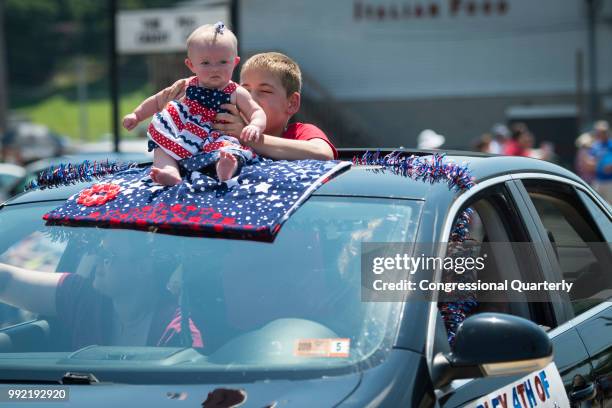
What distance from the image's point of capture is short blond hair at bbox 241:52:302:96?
12.5 feet

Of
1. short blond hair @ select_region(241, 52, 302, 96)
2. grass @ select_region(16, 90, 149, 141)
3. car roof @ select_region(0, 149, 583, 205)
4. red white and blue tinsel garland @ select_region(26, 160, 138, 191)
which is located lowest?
grass @ select_region(16, 90, 149, 141)

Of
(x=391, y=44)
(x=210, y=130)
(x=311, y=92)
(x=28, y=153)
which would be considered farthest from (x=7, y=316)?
(x=28, y=153)

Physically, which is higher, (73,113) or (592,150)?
(592,150)

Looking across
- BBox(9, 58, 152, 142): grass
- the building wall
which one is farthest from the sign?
BBox(9, 58, 152, 142): grass

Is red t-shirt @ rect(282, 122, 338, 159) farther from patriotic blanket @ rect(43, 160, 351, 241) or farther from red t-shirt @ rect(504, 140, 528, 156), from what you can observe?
red t-shirt @ rect(504, 140, 528, 156)

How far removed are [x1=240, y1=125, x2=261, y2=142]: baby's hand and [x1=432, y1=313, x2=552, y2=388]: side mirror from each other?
106 centimetres

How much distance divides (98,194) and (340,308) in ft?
3.14

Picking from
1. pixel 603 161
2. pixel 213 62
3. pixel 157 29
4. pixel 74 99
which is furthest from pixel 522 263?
pixel 74 99

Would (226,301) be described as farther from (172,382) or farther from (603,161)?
(603,161)

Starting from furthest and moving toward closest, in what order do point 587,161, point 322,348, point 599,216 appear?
point 587,161 < point 599,216 < point 322,348

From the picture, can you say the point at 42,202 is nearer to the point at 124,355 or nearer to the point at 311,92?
the point at 124,355

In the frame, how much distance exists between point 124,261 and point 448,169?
1.03m

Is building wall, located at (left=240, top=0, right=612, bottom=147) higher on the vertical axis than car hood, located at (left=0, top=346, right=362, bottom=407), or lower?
lower

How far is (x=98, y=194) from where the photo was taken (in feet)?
10.8
